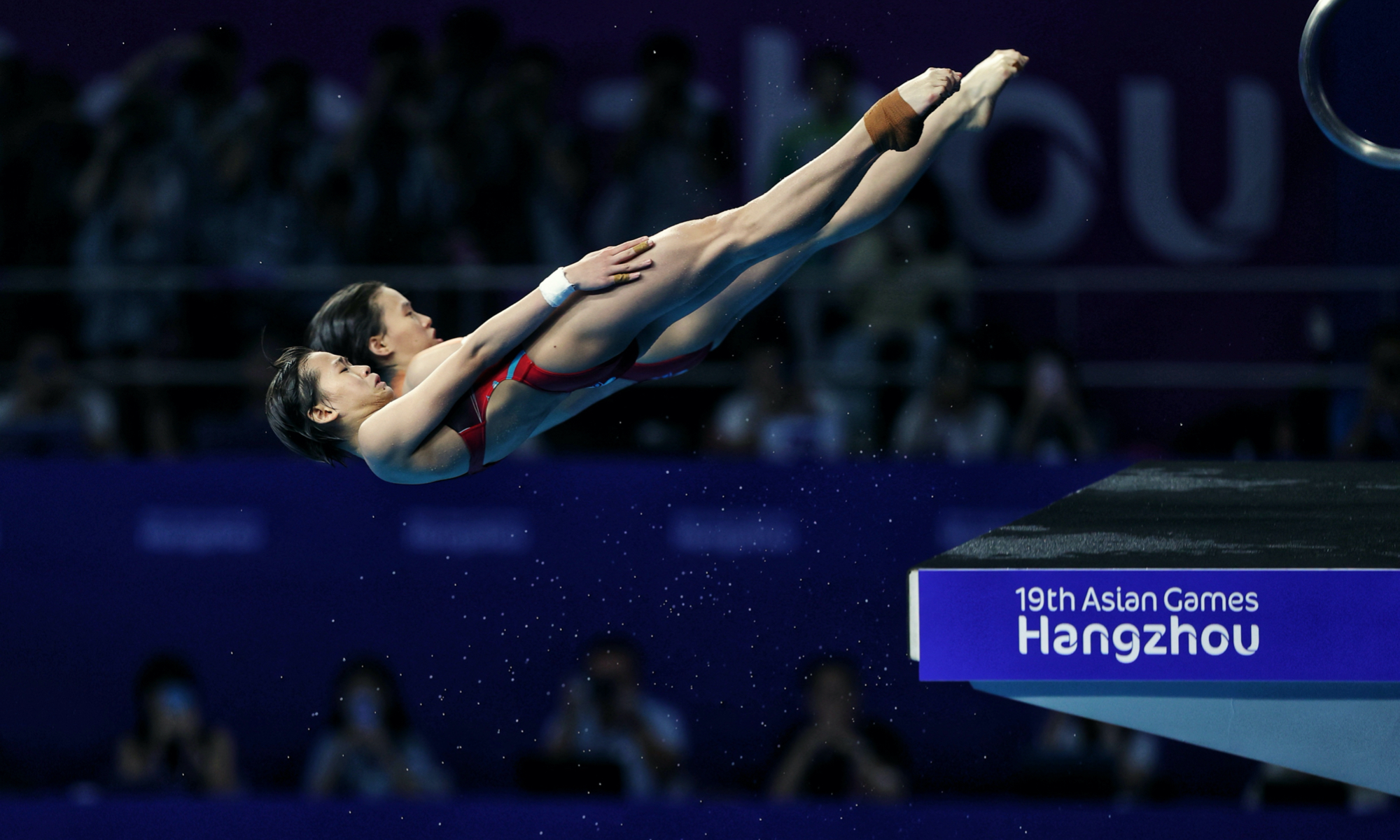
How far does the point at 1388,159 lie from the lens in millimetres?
4508

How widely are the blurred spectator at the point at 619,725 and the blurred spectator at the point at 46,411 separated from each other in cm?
242

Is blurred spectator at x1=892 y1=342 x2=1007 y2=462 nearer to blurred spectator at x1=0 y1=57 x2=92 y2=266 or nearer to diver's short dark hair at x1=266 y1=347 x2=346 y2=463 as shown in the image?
diver's short dark hair at x1=266 y1=347 x2=346 y2=463

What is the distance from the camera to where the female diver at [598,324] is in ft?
14.3

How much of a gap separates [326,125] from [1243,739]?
5776mm

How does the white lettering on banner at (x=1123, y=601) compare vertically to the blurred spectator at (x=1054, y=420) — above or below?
below

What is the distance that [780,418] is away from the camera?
23.7 ft

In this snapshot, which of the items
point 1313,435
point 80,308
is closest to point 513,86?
point 80,308

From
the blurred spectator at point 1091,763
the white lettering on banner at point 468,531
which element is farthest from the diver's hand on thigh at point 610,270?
the blurred spectator at point 1091,763

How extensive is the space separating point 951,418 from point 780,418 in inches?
28.4

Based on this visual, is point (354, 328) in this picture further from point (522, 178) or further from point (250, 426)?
A: point (522, 178)

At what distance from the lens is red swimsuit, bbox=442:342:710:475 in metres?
4.45

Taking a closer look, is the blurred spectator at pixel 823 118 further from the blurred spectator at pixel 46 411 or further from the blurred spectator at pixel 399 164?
the blurred spectator at pixel 46 411

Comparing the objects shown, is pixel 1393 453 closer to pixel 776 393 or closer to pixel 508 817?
pixel 776 393

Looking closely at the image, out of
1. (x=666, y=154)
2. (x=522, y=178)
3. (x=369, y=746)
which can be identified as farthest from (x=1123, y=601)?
(x=522, y=178)
